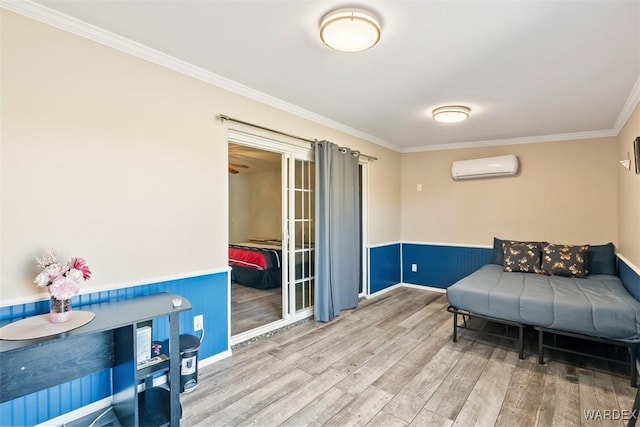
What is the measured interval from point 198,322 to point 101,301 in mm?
753

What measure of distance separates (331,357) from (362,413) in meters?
0.77

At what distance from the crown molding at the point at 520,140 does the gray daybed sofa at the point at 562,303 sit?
151 centimetres

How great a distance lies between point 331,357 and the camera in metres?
2.73

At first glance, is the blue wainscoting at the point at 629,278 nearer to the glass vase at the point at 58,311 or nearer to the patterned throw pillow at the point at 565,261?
the patterned throw pillow at the point at 565,261

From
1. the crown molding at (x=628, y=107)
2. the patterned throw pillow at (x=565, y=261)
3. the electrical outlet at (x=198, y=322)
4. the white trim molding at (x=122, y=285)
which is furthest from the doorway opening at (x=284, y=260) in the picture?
the crown molding at (x=628, y=107)

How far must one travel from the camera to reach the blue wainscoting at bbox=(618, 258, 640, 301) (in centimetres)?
264

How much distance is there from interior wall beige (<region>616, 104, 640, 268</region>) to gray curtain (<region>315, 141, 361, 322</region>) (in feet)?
9.14

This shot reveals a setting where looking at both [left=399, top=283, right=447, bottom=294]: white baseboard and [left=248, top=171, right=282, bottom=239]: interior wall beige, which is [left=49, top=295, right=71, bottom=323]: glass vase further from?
[left=248, top=171, right=282, bottom=239]: interior wall beige

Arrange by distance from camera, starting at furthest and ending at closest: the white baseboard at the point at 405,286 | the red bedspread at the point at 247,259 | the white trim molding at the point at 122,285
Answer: the red bedspread at the point at 247,259
the white baseboard at the point at 405,286
the white trim molding at the point at 122,285

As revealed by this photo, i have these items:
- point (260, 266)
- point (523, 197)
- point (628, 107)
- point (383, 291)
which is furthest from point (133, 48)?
point (523, 197)

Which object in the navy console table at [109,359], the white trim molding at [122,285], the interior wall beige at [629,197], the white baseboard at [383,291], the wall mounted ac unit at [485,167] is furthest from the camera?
the white baseboard at [383,291]

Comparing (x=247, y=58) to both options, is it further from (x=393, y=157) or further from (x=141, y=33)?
(x=393, y=157)

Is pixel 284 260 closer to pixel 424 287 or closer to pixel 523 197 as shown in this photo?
pixel 424 287

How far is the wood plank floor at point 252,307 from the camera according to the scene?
3457mm
